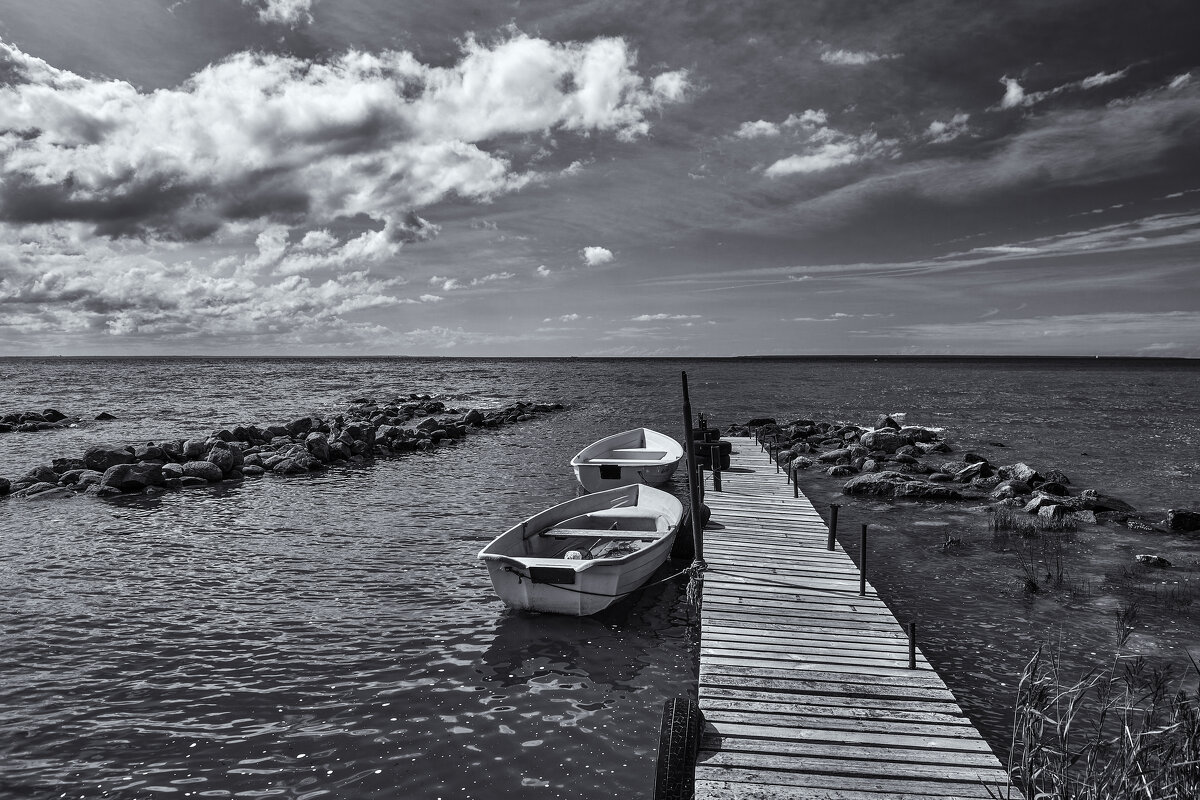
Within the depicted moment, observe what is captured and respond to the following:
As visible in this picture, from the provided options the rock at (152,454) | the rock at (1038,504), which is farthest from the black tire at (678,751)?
the rock at (152,454)

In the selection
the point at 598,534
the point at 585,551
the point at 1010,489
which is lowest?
the point at 1010,489

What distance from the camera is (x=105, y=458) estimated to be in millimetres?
22594

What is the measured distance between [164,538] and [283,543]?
2799mm

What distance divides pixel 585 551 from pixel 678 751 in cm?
736

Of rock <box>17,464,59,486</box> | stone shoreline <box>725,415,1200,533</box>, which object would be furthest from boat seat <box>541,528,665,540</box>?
rock <box>17,464,59,486</box>

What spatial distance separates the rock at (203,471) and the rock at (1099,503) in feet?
85.0

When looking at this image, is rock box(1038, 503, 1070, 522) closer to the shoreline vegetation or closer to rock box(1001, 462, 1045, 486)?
the shoreline vegetation

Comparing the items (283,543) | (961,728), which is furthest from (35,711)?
(961,728)

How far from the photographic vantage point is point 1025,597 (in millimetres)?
12164

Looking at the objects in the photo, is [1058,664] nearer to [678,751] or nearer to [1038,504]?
[678,751]

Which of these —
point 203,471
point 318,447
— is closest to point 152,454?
point 203,471

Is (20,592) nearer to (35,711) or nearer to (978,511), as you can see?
(35,711)

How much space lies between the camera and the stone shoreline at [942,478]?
18047 millimetres

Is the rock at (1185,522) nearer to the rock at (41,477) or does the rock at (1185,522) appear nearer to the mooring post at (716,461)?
the mooring post at (716,461)
